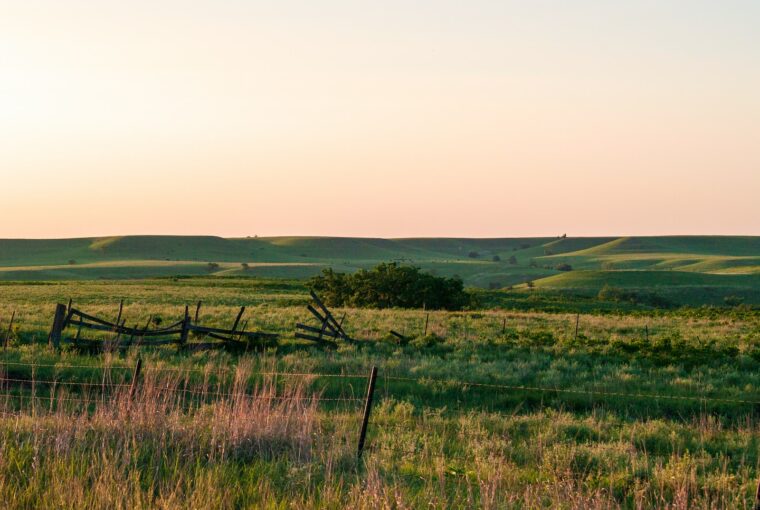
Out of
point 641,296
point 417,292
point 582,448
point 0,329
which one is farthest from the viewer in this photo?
point 641,296

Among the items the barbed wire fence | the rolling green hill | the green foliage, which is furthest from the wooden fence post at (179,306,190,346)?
the rolling green hill

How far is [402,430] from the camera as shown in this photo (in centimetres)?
1221

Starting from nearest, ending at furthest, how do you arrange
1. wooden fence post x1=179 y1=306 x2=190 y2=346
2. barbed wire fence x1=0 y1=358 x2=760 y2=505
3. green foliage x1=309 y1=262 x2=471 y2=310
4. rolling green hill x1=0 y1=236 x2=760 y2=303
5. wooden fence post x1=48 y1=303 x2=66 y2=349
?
barbed wire fence x1=0 y1=358 x2=760 y2=505, wooden fence post x1=48 y1=303 x2=66 y2=349, wooden fence post x1=179 y1=306 x2=190 y2=346, green foliage x1=309 y1=262 x2=471 y2=310, rolling green hill x1=0 y1=236 x2=760 y2=303

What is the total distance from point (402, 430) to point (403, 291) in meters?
38.0

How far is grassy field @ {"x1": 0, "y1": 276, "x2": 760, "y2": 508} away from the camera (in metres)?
7.85

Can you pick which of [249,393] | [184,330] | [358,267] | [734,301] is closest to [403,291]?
[184,330]

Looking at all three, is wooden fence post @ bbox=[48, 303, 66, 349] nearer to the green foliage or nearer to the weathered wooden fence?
the weathered wooden fence

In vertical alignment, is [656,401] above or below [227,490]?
below

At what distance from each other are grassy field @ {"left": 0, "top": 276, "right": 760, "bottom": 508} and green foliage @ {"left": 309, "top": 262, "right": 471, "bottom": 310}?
2207cm

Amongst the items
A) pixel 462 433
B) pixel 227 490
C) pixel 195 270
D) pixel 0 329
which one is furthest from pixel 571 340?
pixel 195 270

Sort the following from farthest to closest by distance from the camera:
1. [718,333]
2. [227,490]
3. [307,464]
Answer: [718,333] < [307,464] < [227,490]

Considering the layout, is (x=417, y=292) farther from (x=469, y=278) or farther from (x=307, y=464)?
(x=469, y=278)

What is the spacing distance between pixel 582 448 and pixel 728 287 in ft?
298

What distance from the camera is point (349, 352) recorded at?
23203 mm
